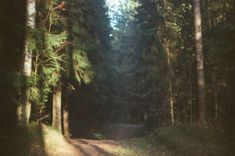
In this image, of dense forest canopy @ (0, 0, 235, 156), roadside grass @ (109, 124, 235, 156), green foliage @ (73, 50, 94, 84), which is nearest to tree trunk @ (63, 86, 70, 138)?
dense forest canopy @ (0, 0, 235, 156)

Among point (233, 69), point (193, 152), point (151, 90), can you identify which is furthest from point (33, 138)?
point (151, 90)

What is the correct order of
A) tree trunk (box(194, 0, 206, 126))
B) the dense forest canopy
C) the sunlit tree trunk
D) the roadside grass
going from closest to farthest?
the sunlit tree trunk, the dense forest canopy, the roadside grass, tree trunk (box(194, 0, 206, 126))

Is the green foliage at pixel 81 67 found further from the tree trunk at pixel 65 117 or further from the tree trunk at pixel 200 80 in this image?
the tree trunk at pixel 200 80

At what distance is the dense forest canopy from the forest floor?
0.18 m

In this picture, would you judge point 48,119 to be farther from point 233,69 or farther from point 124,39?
point 124,39

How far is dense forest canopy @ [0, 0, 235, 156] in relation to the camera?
12.9 meters

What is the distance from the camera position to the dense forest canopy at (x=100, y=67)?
1294cm

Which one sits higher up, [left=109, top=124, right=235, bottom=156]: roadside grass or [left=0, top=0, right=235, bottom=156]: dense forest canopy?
[left=0, top=0, right=235, bottom=156]: dense forest canopy

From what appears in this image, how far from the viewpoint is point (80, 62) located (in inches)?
847

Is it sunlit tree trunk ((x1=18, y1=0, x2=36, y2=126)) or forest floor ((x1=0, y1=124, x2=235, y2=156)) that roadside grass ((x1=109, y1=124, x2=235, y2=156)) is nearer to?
forest floor ((x1=0, y1=124, x2=235, y2=156))

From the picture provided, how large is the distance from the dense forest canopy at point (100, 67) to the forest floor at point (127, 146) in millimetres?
180

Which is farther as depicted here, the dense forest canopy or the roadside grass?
the roadside grass

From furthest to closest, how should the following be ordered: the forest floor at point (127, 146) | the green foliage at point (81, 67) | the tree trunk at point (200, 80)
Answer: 1. the green foliage at point (81, 67)
2. the tree trunk at point (200, 80)
3. the forest floor at point (127, 146)

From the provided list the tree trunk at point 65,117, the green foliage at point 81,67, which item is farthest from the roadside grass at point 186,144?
the tree trunk at point 65,117
